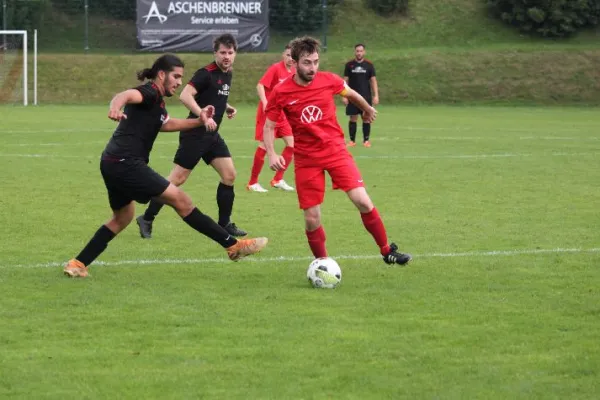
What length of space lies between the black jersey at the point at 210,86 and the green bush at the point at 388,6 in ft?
116

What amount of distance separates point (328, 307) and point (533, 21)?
128 ft

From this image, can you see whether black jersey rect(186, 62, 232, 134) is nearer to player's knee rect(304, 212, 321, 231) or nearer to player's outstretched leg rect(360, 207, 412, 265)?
player's knee rect(304, 212, 321, 231)

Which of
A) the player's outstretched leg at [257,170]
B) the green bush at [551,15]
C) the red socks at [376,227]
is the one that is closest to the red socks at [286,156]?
the player's outstretched leg at [257,170]

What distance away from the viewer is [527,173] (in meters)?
16.6

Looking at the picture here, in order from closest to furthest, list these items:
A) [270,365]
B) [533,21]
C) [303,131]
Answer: [270,365] < [303,131] < [533,21]

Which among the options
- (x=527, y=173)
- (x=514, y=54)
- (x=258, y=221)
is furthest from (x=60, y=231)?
(x=514, y=54)

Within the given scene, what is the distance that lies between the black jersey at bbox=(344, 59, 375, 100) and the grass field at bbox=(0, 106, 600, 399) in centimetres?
Result: 891

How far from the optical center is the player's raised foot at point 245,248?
28.3 ft

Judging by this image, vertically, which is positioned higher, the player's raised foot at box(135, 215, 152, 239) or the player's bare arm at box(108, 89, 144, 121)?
the player's bare arm at box(108, 89, 144, 121)

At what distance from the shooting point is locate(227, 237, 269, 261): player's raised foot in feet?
28.3

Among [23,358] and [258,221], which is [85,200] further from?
[23,358]

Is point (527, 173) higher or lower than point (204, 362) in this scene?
lower

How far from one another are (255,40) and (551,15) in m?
12.7

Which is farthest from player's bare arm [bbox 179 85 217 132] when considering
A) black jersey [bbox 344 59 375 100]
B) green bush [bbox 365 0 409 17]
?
green bush [bbox 365 0 409 17]
